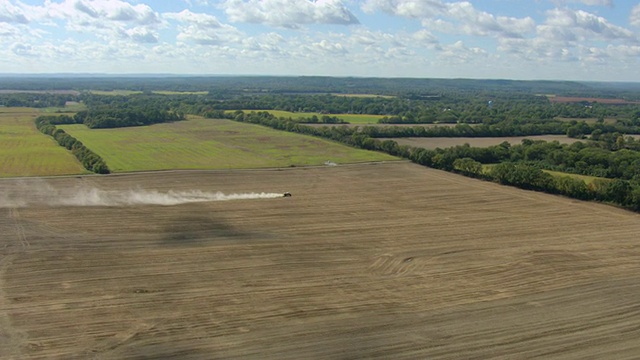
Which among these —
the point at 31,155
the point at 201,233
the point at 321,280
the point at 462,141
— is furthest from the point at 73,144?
the point at 462,141

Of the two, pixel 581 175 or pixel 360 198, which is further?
pixel 581 175

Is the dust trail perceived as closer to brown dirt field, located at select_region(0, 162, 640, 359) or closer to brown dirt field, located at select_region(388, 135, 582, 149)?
brown dirt field, located at select_region(0, 162, 640, 359)

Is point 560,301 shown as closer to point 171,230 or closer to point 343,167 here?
point 171,230

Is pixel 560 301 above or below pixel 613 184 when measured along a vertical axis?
below

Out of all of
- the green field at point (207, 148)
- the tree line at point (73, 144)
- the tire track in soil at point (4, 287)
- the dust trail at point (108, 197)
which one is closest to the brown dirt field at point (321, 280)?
the tire track in soil at point (4, 287)

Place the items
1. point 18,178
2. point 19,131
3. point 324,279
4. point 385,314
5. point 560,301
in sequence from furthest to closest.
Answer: point 19,131
point 18,178
point 324,279
point 560,301
point 385,314

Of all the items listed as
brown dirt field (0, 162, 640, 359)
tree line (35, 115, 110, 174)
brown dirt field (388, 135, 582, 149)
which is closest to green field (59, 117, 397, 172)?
tree line (35, 115, 110, 174)

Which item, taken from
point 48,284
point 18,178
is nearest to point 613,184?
point 48,284
